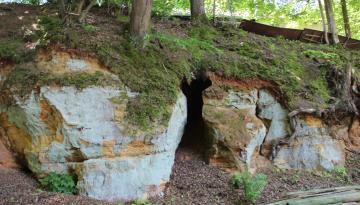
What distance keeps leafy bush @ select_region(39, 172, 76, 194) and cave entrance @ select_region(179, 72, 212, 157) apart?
274 cm

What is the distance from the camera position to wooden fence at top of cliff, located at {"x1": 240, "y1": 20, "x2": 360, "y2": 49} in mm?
9750

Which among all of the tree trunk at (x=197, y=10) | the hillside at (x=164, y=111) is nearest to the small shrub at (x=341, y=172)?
the hillside at (x=164, y=111)

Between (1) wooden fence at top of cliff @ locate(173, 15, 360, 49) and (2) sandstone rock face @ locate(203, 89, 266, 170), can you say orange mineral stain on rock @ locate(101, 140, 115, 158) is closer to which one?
(2) sandstone rock face @ locate(203, 89, 266, 170)

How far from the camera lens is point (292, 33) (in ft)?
32.7

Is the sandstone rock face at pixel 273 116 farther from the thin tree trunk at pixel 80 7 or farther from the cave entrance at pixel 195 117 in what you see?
the thin tree trunk at pixel 80 7

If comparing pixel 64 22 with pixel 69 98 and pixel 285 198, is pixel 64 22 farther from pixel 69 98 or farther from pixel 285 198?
pixel 285 198

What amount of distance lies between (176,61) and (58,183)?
3229 mm

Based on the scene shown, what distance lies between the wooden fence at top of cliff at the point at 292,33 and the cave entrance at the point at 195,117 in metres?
3.03

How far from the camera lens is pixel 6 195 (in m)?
4.87

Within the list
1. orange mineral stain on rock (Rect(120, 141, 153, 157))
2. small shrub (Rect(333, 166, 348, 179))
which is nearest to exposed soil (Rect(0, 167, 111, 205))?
orange mineral stain on rock (Rect(120, 141, 153, 157))

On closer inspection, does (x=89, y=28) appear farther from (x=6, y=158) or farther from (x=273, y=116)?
(x=273, y=116)

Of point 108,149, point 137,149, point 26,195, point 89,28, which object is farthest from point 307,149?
point 26,195

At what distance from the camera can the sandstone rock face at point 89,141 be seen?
548cm

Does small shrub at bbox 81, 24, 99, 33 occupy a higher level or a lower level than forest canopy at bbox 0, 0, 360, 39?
lower
